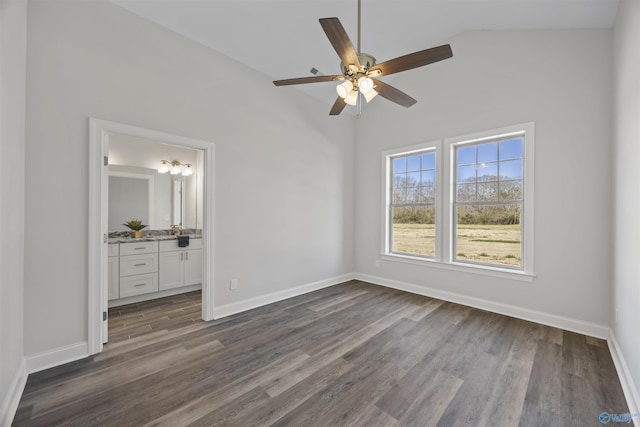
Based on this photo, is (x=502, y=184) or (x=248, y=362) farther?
(x=502, y=184)

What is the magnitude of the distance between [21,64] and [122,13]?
3.41 ft

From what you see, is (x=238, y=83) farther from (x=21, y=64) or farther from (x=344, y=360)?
(x=344, y=360)

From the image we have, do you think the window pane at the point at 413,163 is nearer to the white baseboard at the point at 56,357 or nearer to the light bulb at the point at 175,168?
the light bulb at the point at 175,168

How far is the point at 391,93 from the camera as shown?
232cm

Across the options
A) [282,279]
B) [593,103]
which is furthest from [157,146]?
[593,103]

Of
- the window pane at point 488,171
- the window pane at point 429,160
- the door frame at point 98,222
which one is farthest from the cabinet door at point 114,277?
the window pane at point 488,171

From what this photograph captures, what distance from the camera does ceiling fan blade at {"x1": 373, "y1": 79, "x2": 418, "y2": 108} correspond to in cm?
217

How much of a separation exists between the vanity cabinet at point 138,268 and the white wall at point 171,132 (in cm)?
138

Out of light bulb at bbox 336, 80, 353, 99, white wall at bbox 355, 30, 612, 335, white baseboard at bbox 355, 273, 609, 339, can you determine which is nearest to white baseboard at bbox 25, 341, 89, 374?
light bulb at bbox 336, 80, 353, 99

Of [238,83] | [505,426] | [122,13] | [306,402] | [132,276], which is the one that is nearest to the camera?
[505,426]

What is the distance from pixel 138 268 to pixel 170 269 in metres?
0.43

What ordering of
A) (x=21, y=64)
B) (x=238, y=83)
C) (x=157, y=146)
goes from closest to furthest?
(x=21, y=64)
(x=238, y=83)
(x=157, y=146)

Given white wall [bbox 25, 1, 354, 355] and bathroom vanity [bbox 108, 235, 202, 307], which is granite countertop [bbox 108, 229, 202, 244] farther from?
white wall [bbox 25, 1, 354, 355]

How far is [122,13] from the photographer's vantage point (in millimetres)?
2531
